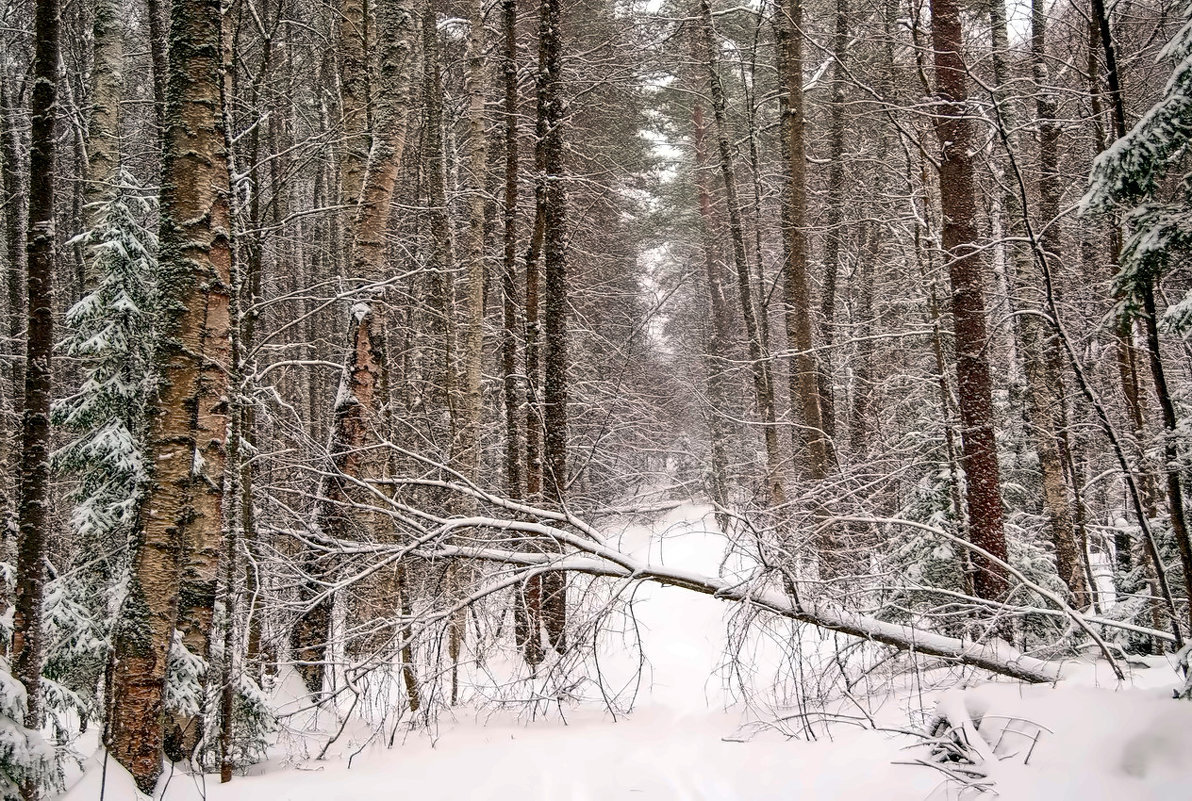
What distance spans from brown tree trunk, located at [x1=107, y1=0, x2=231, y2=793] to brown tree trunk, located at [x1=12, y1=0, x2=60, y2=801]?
56.3 inches

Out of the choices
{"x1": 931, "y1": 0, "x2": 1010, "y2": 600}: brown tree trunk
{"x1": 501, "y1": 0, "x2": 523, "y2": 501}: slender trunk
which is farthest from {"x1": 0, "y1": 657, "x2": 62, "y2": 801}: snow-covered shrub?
{"x1": 931, "y1": 0, "x2": 1010, "y2": 600}: brown tree trunk

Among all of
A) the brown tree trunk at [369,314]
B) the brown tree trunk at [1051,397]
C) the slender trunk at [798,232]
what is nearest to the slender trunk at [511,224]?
the brown tree trunk at [369,314]

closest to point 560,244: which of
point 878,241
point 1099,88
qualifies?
point 1099,88

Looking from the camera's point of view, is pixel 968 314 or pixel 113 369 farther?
pixel 113 369

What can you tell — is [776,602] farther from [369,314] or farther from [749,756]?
[369,314]

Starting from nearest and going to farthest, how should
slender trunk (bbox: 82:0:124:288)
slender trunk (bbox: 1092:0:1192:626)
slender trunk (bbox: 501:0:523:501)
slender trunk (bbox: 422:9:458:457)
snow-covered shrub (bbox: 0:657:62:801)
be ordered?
1. slender trunk (bbox: 1092:0:1192:626)
2. snow-covered shrub (bbox: 0:657:62:801)
3. slender trunk (bbox: 82:0:124:288)
4. slender trunk (bbox: 501:0:523:501)
5. slender trunk (bbox: 422:9:458:457)

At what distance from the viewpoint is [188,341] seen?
3885mm

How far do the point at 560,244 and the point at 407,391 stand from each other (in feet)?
19.1

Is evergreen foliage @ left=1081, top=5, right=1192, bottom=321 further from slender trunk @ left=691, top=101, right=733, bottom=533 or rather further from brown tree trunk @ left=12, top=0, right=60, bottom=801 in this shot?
slender trunk @ left=691, top=101, right=733, bottom=533

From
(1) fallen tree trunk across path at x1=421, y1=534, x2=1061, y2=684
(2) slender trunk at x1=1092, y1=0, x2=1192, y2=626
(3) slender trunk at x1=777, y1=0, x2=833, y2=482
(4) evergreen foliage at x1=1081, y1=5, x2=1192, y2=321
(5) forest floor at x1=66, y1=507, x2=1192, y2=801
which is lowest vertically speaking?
(5) forest floor at x1=66, y1=507, x2=1192, y2=801

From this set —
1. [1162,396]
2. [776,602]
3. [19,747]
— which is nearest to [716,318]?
[776,602]

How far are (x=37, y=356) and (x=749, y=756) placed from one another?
5.18m

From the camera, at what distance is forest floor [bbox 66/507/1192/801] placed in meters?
2.68

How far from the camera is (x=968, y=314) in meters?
5.88
